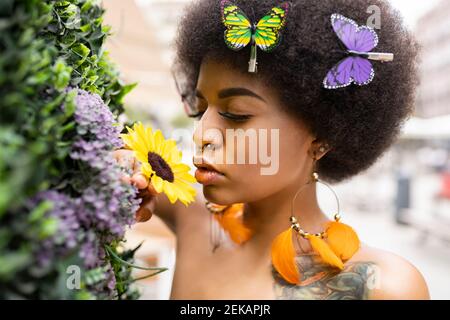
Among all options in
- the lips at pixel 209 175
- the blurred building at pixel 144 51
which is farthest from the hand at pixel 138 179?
the blurred building at pixel 144 51

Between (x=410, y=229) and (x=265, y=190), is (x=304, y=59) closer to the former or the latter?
(x=265, y=190)

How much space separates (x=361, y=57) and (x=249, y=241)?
0.50 meters

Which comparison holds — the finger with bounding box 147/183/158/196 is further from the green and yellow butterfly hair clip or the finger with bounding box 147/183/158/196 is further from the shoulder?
the shoulder

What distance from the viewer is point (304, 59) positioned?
0.84 m

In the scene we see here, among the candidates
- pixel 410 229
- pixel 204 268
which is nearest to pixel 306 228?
pixel 204 268

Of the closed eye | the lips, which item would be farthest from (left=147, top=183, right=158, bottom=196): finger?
the closed eye

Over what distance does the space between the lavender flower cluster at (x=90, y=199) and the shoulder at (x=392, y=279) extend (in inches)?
19.8

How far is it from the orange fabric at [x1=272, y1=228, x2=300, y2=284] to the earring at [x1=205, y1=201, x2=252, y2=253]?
141mm

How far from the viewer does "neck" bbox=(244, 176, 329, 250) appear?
98cm

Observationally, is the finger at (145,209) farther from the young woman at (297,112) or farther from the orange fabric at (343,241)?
the orange fabric at (343,241)

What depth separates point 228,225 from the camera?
3.59ft

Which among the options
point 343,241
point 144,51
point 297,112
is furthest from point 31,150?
point 144,51

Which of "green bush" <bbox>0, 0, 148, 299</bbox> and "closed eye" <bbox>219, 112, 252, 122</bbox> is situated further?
"closed eye" <bbox>219, 112, 252, 122</bbox>

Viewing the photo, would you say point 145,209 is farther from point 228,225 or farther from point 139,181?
point 228,225
